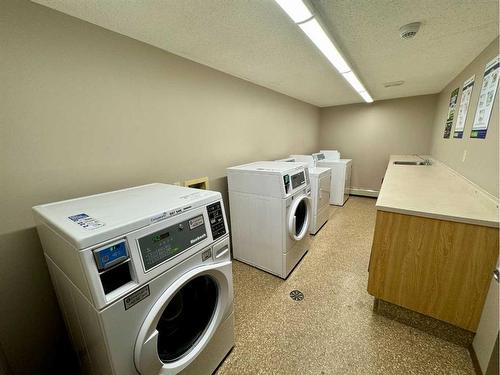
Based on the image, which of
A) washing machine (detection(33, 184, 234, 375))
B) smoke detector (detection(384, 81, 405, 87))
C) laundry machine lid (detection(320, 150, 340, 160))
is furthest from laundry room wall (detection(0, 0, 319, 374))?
laundry machine lid (detection(320, 150, 340, 160))

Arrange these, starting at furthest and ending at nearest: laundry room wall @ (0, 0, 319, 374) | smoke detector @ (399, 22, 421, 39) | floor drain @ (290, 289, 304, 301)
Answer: floor drain @ (290, 289, 304, 301), smoke detector @ (399, 22, 421, 39), laundry room wall @ (0, 0, 319, 374)

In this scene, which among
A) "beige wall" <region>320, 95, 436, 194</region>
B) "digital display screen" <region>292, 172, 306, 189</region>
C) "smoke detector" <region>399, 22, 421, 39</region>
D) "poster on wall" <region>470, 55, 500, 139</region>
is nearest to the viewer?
"smoke detector" <region>399, 22, 421, 39</region>

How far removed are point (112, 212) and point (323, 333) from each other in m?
1.64

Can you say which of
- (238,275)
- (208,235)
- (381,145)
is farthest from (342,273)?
(381,145)

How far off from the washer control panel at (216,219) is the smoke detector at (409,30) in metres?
1.78

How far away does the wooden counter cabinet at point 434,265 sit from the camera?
3.76 feet

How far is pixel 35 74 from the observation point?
3.61 ft

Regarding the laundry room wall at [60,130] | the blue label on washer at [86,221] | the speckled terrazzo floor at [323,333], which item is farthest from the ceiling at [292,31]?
the speckled terrazzo floor at [323,333]

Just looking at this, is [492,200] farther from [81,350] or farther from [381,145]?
[381,145]

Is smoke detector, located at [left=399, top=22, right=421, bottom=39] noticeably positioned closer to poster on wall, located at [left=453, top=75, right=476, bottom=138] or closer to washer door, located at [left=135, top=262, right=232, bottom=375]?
poster on wall, located at [left=453, top=75, right=476, bottom=138]

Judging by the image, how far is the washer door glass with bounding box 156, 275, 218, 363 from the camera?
1022 mm

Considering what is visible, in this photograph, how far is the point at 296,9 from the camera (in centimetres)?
101

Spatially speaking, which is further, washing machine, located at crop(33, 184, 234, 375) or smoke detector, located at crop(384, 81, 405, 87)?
smoke detector, located at crop(384, 81, 405, 87)

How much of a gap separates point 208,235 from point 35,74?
129 centimetres
